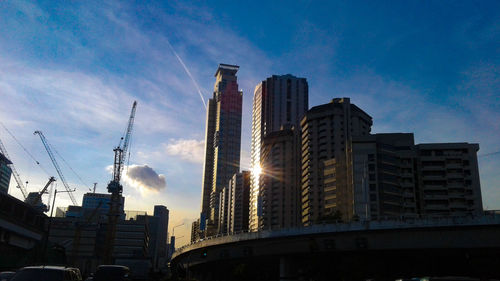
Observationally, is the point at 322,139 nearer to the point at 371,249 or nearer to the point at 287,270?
the point at 287,270

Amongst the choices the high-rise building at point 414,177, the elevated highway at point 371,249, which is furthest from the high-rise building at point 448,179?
the elevated highway at point 371,249

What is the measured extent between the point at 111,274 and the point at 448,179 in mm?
122550

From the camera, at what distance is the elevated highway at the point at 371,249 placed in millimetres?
51188

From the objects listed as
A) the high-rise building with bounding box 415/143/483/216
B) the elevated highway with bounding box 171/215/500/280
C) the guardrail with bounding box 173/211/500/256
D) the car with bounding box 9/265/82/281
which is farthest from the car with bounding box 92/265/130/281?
the high-rise building with bounding box 415/143/483/216

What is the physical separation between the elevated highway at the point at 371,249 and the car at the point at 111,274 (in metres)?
35.1

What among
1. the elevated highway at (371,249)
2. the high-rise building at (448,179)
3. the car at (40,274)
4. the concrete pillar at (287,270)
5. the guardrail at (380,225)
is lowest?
the car at (40,274)

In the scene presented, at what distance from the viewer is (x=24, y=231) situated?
10506cm

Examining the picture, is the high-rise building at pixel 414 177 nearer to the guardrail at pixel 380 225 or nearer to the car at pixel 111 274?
the guardrail at pixel 380 225

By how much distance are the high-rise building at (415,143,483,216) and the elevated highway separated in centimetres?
6795

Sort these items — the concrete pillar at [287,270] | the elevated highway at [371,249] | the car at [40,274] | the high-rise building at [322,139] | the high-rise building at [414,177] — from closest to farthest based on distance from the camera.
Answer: the car at [40,274] < the elevated highway at [371,249] < the concrete pillar at [287,270] < the high-rise building at [414,177] < the high-rise building at [322,139]

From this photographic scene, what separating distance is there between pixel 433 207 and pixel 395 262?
69814 mm

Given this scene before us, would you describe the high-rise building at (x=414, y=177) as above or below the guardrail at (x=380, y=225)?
above

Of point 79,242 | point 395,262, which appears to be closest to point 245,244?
point 395,262

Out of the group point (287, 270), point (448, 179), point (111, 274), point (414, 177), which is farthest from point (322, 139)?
point (111, 274)
